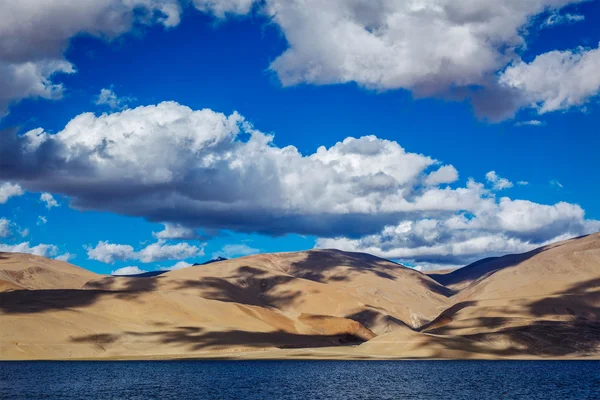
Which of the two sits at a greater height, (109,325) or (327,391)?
(109,325)

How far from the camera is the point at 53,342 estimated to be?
6821 inches

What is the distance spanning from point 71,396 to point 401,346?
119799 millimetres

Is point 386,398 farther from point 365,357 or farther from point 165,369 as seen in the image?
point 365,357

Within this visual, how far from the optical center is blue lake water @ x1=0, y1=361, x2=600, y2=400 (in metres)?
87.6

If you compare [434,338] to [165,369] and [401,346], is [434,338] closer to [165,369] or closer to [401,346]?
[401,346]

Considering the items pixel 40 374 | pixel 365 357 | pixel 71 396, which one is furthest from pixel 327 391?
pixel 365 357

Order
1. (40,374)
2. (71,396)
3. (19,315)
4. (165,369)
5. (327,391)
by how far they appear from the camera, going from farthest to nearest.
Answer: (19,315) < (165,369) < (40,374) < (327,391) < (71,396)

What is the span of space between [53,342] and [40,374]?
59.3 meters

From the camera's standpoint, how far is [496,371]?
138 meters

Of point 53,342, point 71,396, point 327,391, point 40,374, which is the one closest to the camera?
point 71,396

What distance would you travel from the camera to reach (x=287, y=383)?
107062 mm

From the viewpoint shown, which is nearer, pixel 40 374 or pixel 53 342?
pixel 40 374

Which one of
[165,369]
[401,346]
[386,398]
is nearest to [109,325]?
[165,369]

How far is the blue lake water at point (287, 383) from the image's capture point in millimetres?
87562
